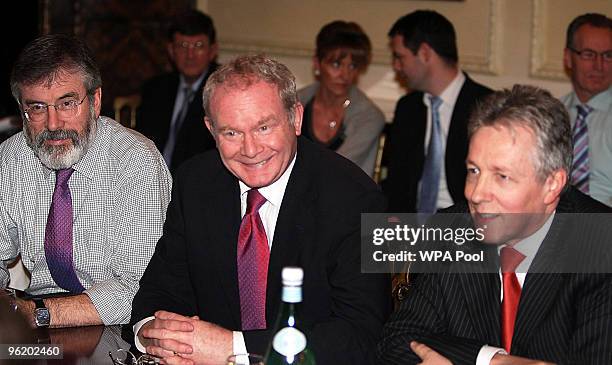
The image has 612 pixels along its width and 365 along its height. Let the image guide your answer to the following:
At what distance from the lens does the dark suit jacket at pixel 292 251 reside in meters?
2.36

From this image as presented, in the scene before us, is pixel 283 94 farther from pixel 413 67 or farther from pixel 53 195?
pixel 413 67

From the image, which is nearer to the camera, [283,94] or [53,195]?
[283,94]

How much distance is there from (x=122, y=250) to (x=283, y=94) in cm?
72

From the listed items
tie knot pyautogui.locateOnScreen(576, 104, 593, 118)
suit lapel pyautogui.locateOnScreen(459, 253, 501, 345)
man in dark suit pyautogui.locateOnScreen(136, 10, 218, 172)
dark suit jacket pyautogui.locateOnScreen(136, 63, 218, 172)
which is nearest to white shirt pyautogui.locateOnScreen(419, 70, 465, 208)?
tie knot pyautogui.locateOnScreen(576, 104, 593, 118)

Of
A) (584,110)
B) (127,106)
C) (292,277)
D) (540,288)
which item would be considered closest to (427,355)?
(540,288)

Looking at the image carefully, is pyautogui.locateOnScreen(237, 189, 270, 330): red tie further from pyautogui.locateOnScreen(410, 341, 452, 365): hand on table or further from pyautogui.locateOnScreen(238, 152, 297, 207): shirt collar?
pyautogui.locateOnScreen(410, 341, 452, 365): hand on table

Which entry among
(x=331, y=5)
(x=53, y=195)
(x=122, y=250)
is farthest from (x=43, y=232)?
(x=331, y=5)

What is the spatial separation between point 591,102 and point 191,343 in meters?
2.86

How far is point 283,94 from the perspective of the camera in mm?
2418

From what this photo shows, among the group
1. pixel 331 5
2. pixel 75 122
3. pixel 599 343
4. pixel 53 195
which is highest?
pixel 331 5

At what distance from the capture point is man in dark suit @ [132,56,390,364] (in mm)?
2279

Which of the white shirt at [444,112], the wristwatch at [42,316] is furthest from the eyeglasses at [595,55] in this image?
the wristwatch at [42,316]

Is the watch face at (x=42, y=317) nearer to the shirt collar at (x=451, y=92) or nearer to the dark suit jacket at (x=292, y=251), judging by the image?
the dark suit jacket at (x=292, y=251)

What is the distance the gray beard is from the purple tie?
0.10 m
